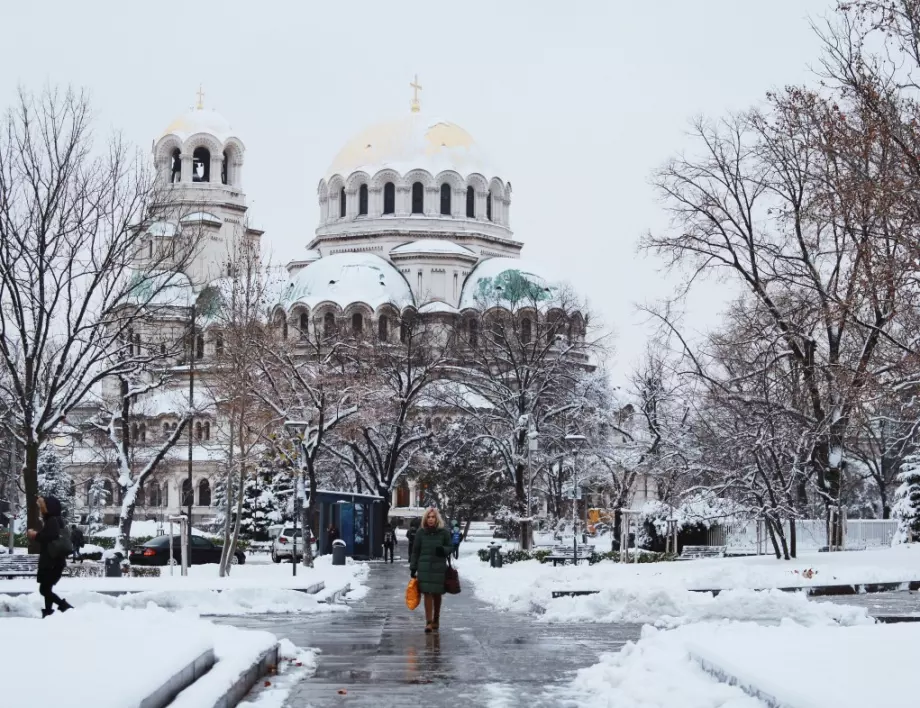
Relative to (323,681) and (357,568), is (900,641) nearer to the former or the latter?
(323,681)

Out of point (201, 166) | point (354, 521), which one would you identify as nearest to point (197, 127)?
point (201, 166)

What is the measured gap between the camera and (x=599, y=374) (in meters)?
69.4

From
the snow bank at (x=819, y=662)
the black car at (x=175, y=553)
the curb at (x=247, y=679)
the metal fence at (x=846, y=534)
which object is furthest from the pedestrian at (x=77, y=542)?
the snow bank at (x=819, y=662)

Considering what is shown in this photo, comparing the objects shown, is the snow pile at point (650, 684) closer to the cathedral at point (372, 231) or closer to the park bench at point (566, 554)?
the park bench at point (566, 554)

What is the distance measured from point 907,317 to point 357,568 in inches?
674

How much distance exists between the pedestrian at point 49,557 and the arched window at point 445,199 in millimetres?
76266

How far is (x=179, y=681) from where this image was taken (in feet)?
28.0

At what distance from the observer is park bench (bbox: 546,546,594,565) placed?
38.3m

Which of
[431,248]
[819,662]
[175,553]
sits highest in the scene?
[431,248]

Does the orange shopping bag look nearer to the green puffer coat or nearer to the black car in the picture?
the green puffer coat

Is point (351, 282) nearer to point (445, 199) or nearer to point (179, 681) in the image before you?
point (445, 199)

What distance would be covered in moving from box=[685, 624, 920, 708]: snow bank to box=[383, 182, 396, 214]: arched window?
3156 inches

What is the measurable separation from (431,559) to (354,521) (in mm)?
31309

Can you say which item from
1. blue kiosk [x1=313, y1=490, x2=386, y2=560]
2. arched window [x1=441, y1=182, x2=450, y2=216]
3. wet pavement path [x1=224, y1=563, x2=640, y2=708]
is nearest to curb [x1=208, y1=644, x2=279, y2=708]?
wet pavement path [x1=224, y1=563, x2=640, y2=708]
